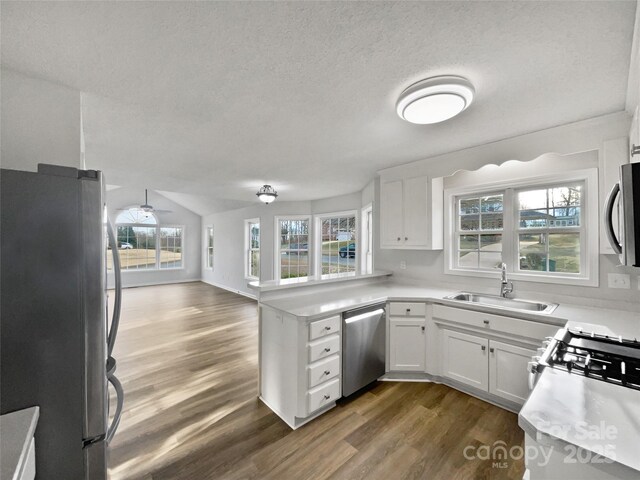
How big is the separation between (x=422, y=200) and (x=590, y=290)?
1.64 meters

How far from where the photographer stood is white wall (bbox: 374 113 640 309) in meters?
2.08

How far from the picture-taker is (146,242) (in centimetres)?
878

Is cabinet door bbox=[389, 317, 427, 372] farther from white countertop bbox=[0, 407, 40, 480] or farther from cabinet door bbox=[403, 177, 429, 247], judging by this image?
white countertop bbox=[0, 407, 40, 480]

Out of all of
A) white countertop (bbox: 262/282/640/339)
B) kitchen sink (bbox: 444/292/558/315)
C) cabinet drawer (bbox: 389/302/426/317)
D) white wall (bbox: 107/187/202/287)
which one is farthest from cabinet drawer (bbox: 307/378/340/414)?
white wall (bbox: 107/187/202/287)

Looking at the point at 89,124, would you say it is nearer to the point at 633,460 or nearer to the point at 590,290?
the point at 633,460

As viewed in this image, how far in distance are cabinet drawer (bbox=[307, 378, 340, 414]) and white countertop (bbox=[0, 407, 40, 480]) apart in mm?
1587

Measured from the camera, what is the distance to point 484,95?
5.67 ft

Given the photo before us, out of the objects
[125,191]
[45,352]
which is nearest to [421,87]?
[45,352]

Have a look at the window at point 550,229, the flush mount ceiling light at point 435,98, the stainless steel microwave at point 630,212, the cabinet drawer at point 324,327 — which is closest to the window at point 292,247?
the cabinet drawer at point 324,327

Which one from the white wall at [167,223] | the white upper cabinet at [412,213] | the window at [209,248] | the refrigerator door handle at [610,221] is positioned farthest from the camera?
the window at [209,248]

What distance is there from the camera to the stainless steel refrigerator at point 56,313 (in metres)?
0.93

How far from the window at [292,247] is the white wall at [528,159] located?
322 centimetres

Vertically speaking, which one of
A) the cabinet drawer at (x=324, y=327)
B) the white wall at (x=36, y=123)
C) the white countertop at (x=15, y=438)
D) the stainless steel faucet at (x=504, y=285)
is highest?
the white wall at (x=36, y=123)

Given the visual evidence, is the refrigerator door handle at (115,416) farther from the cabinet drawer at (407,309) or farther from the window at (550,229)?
the window at (550,229)
